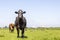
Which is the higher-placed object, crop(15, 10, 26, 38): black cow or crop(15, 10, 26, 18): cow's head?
crop(15, 10, 26, 18): cow's head

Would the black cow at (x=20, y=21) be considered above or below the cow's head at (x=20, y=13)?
below

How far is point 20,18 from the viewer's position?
21.8 meters

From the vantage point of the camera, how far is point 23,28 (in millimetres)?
22531

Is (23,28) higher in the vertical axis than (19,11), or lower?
lower

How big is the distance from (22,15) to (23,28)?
4.98ft

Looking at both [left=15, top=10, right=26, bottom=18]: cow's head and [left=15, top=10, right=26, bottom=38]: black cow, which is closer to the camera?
[left=15, top=10, right=26, bottom=18]: cow's head

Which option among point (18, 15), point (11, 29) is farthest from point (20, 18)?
point (11, 29)

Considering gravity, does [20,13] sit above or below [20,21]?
above

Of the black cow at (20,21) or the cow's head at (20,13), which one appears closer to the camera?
the cow's head at (20,13)

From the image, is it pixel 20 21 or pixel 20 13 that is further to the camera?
pixel 20 21

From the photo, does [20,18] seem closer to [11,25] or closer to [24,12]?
[24,12]

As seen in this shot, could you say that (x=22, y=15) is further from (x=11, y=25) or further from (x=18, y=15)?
(x=11, y=25)

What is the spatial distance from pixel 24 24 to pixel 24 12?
1.39 metres

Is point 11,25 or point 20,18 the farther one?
point 11,25
